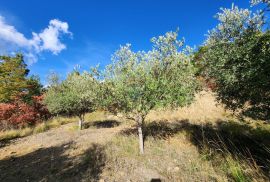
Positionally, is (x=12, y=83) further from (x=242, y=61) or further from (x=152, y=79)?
(x=242, y=61)

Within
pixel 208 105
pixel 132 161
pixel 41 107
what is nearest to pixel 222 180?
pixel 132 161

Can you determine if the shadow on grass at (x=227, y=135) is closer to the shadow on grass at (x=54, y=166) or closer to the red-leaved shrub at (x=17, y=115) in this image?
the shadow on grass at (x=54, y=166)

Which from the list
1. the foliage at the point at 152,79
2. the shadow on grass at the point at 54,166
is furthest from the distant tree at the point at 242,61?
the shadow on grass at the point at 54,166

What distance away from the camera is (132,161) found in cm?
952

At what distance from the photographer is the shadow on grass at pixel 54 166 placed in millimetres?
8384

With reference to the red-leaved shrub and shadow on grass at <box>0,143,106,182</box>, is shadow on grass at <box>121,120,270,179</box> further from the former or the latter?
the red-leaved shrub

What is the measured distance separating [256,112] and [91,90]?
871 centimetres

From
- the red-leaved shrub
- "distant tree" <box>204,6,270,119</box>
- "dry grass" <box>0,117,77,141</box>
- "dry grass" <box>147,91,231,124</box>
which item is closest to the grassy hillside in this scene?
"distant tree" <box>204,6,270,119</box>

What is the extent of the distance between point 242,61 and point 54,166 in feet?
32.8

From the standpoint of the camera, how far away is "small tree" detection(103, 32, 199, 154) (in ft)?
32.8

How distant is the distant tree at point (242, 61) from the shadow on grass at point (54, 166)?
7.20 meters

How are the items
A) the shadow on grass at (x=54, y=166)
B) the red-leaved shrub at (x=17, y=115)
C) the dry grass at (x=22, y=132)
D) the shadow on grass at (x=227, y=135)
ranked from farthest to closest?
the red-leaved shrub at (x=17, y=115)
the dry grass at (x=22, y=132)
the shadow on grass at (x=227, y=135)
the shadow on grass at (x=54, y=166)

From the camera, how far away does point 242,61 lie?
852 centimetres

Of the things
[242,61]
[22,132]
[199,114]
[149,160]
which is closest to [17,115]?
[22,132]
